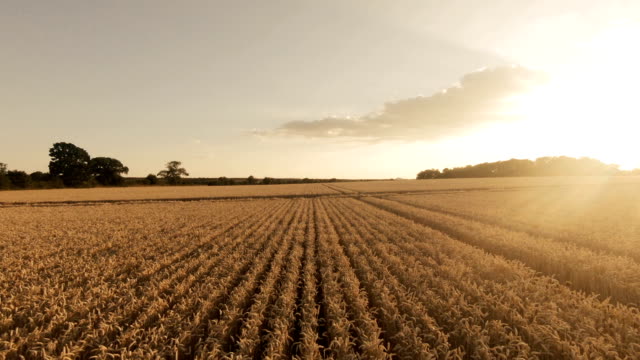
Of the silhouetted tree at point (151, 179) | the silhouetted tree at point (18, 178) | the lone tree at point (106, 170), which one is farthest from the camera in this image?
the silhouetted tree at point (151, 179)

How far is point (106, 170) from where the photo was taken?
303 feet

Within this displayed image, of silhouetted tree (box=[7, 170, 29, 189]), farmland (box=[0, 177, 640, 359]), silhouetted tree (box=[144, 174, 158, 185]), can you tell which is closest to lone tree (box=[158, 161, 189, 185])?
silhouetted tree (box=[144, 174, 158, 185])

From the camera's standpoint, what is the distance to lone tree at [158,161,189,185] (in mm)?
116688

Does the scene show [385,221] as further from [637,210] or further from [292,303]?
[637,210]

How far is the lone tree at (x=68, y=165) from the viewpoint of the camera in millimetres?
83250

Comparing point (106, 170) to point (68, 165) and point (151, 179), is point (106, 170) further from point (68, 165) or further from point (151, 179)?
point (151, 179)

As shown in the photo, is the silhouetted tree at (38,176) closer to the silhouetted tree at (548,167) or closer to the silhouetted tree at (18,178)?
the silhouetted tree at (18,178)

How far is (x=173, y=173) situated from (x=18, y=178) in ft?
164

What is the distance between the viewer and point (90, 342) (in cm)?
497

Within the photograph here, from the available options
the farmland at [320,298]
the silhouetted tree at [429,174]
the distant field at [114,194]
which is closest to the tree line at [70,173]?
the distant field at [114,194]

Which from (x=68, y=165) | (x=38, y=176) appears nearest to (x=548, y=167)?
(x=68, y=165)

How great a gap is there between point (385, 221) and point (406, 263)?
31.5 ft

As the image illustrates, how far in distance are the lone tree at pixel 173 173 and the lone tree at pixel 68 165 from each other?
29.8 metres

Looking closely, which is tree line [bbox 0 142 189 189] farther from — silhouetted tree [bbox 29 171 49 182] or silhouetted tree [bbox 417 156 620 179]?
silhouetted tree [bbox 417 156 620 179]
